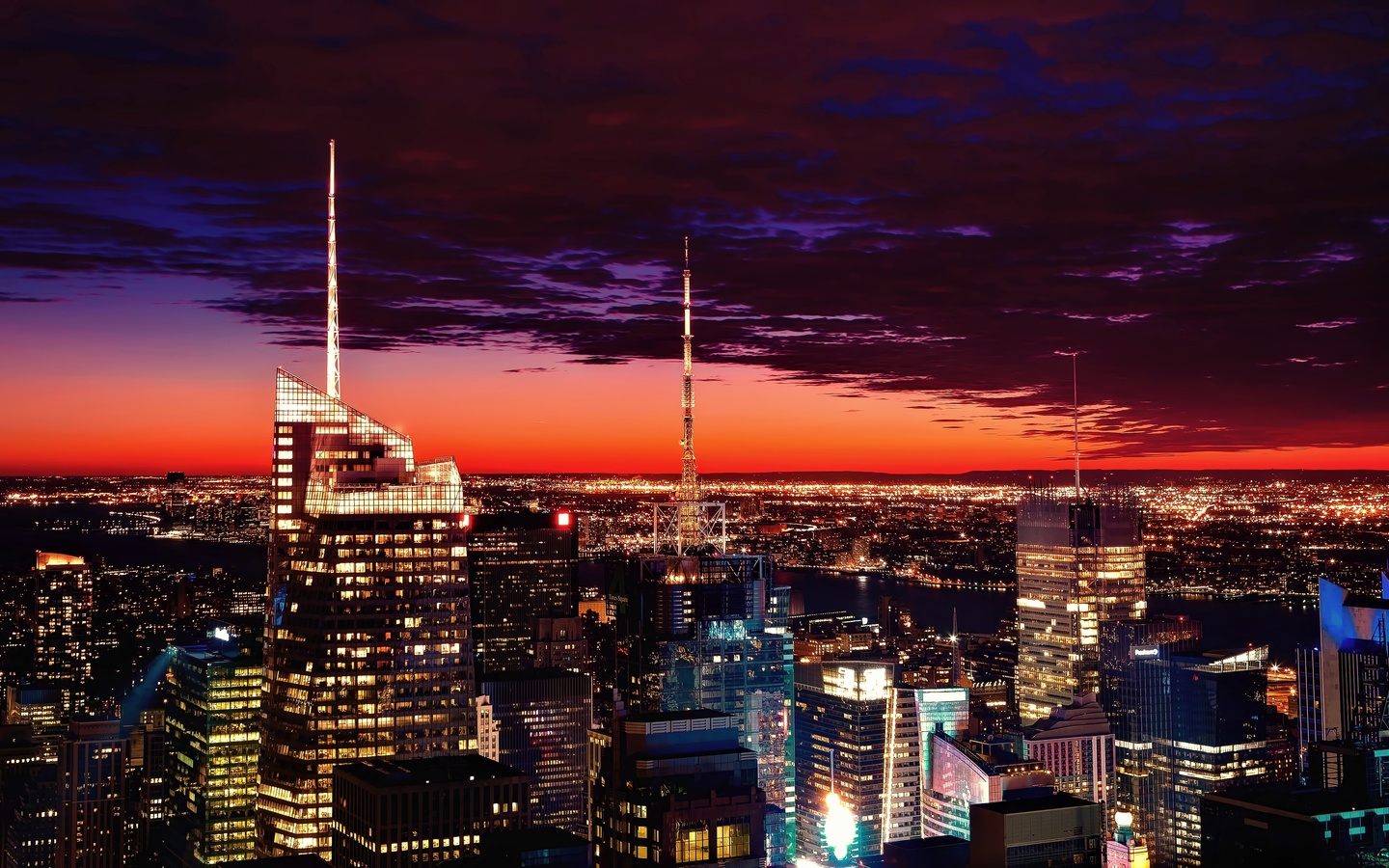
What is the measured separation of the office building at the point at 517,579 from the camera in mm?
118688

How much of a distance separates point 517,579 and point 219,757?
52554 mm

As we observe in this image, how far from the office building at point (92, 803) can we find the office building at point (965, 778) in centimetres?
4337

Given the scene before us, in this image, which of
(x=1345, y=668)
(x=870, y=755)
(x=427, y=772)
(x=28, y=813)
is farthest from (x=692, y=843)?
(x=28, y=813)

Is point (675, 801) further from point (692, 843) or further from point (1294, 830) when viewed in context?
point (1294, 830)

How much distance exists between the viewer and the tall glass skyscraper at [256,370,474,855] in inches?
2411

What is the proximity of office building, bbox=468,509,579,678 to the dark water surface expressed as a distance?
30545mm

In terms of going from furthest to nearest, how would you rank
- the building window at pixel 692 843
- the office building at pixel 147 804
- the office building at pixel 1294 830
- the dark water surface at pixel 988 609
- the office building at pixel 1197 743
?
the dark water surface at pixel 988 609 → the office building at pixel 1197 743 → the office building at pixel 147 804 → the building window at pixel 692 843 → the office building at pixel 1294 830

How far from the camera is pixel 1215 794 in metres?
46.6

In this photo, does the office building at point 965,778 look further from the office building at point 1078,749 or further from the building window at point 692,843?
the building window at point 692,843

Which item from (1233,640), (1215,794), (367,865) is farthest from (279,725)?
(1233,640)

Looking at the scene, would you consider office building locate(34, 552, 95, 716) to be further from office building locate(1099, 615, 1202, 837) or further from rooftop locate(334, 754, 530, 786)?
rooftop locate(334, 754, 530, 786)

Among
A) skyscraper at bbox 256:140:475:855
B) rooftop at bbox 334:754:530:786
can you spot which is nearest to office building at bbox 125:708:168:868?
skyscraper at bbox 256:140:475:855

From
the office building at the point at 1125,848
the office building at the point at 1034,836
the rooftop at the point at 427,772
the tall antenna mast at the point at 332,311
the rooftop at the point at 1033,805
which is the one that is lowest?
the office building at the point at 1125,848

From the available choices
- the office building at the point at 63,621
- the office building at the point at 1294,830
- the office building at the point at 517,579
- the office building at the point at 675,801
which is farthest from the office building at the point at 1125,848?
the office building at the point at 63,621
